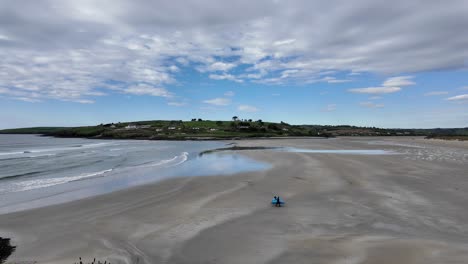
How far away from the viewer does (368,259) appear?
25.3 feet

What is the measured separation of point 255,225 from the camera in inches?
431

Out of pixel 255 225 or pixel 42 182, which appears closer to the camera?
pixel 255 225

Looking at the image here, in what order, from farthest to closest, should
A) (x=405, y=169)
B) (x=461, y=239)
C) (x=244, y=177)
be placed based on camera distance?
(x=405, y=169) → (x=244, y=177) → (x=461, y=239)

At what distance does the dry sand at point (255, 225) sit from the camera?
825cm

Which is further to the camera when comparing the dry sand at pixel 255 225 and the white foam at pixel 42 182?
the white foam at pixel 42 182

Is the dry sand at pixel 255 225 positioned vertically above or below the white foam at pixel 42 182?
above

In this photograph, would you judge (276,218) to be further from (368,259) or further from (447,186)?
(447,186)

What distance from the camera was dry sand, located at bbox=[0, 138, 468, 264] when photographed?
8250 millimetres

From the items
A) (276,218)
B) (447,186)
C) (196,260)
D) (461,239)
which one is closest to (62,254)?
(196,260)

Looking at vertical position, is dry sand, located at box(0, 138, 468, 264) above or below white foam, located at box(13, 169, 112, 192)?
above

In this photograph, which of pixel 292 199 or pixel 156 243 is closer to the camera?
pixel 156 243

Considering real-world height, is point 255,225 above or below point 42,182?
above

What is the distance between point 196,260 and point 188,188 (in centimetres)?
1077

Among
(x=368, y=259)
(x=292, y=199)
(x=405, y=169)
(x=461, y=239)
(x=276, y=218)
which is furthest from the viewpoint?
(x=405, y=169)
